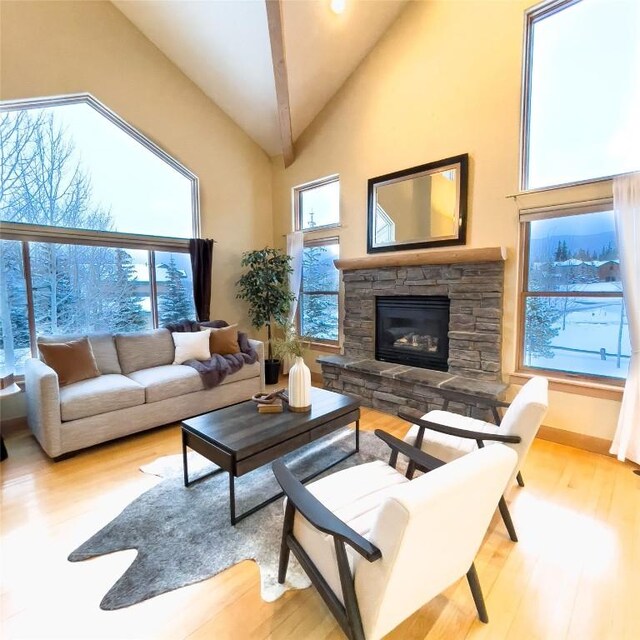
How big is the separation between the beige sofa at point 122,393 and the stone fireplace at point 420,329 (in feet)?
4.00

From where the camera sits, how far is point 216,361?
361 centimetres

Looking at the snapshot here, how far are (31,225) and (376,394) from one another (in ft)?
12.0

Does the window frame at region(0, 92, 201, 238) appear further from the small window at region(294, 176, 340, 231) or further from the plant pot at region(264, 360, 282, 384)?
the plant pot at region(264, 360, 282, 384)

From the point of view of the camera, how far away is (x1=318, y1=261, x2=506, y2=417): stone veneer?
3.20 metres

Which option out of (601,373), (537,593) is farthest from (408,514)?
(601,373)

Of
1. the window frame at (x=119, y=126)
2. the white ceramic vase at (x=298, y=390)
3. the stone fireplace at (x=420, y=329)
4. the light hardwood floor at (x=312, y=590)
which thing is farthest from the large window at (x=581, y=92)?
the window frame at (x=119, y=126)

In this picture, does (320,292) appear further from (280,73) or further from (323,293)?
(280,73)

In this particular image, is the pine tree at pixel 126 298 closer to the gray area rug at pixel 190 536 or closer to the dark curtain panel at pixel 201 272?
the dark curtain panel at pixel 201 272

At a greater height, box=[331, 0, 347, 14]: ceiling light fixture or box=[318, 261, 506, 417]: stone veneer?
box=[331, 0, 347, 14]: ceiling light fixture

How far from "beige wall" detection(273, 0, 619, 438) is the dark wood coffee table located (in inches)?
73.2

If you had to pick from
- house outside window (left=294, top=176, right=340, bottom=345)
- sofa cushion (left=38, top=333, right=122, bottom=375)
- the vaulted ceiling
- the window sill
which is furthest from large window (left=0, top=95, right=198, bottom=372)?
the window sill

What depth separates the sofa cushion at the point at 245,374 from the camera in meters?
3.67

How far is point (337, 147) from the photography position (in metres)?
4.35

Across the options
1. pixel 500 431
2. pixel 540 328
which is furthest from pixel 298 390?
pixel 540 328
